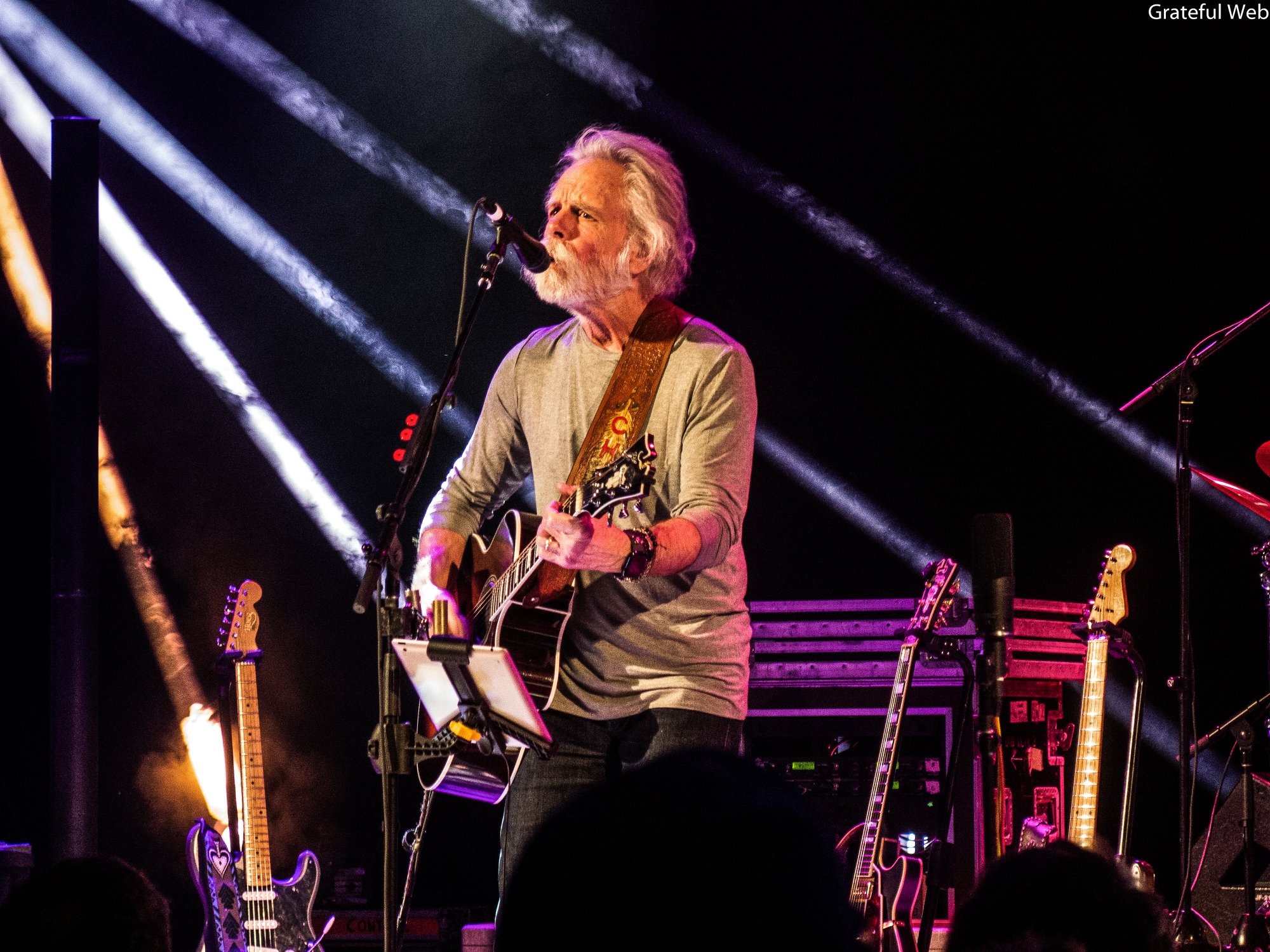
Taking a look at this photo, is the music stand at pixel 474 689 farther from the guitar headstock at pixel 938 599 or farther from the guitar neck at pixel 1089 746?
the guitar neck at pixel 1089 746

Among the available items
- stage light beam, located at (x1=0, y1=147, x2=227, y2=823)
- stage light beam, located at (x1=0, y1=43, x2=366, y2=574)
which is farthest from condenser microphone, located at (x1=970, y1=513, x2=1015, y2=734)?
stage light beam, located at (x1=0, y1=147, x2=227, y2=823)

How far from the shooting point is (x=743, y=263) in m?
6.38

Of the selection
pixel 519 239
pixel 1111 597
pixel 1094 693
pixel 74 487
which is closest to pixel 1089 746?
pixel 1094 693

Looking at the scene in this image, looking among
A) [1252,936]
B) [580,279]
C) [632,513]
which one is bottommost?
[1252,936]

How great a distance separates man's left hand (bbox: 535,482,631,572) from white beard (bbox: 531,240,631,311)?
83 cm

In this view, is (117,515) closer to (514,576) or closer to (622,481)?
(514,576)

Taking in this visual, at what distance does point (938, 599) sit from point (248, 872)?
2749 millimetres

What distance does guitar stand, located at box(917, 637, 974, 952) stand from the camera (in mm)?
3879

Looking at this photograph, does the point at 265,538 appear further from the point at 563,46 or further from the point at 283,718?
Answer: the point at 563,46

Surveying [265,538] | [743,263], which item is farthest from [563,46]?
[265,538]

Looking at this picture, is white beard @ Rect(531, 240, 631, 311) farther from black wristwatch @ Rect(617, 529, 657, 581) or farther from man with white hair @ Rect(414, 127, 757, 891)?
black wristwatch @ Rect(617, 529, 657, 581)

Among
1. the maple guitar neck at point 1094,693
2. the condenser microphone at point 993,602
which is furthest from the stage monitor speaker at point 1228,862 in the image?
the condenser microphone at point 993,602

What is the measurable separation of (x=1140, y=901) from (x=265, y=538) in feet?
18.5

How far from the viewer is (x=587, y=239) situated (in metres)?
3.64
